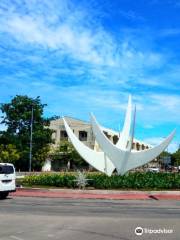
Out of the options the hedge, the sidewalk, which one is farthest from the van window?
the hedge

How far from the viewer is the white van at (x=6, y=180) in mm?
26703

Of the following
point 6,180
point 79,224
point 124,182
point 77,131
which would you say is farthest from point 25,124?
point 79,224

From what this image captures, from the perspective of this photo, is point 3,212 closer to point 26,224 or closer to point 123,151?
point 26,224

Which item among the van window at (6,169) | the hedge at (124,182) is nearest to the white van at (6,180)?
the van window at (6,169)

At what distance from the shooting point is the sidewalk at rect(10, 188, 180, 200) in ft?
95.0

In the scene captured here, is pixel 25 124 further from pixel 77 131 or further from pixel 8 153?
pixel 77 131

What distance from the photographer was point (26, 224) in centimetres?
1532

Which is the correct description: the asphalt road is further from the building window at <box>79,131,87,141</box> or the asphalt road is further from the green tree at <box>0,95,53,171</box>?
the building window at <box>79,131,87,141</box>

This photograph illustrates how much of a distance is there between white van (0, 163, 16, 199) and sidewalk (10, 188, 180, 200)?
2.27 m

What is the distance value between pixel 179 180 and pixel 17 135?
37.0m

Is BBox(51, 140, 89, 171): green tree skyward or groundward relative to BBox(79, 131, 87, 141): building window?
groundward

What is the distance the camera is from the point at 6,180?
2702 centimetres

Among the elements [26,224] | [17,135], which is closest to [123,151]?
[26,224]
